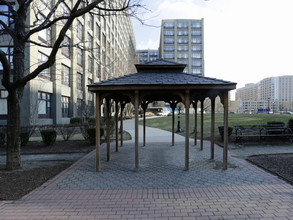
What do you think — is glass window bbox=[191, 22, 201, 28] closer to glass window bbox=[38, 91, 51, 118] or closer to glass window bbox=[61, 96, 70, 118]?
glass window bbox=[61, 96, 70, 118]

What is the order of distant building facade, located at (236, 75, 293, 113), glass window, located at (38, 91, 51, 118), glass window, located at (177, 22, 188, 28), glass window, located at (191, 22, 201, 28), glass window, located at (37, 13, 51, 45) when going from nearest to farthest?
1. glass window, located at (37, 13, 51, 45)
2. glass window, located at (38, 91, 51, 118)
3. glass window, located at (177, 22, 188, 28)
4. glass window, located at (191, 22, 201, 28)
5. distant building facade, located at (236, 75, 293, 113)

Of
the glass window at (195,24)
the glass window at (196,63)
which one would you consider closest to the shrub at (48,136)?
the glass window at (196,63)

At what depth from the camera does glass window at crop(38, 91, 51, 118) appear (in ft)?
60.5

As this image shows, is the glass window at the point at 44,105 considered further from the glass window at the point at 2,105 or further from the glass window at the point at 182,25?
the glass window at the point at 182,25

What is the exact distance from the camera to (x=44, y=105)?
1919 cm

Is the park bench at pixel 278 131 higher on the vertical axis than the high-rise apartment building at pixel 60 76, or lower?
lower

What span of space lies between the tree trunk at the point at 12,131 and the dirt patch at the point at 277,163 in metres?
8.61

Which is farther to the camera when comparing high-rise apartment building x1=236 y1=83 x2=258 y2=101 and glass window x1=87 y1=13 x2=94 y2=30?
high-rise apartment building x1=236 y1=83 x2=258 y2=101

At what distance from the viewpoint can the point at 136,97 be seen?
612 cm

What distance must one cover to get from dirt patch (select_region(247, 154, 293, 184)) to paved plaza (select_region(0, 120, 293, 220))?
0.34 metres

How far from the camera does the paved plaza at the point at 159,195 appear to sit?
11.5ft

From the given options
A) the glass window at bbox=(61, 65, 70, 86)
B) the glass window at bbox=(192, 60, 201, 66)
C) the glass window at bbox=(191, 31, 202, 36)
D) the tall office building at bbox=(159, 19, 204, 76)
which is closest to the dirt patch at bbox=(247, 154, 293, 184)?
the glass window at bbox=(61, 65, 70, 86)

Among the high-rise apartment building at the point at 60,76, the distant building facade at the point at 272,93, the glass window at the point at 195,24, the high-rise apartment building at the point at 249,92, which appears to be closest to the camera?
the high-rise apartment building at the point at 60,76

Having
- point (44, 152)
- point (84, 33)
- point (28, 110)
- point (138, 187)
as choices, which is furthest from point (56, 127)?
point (84, 33)
